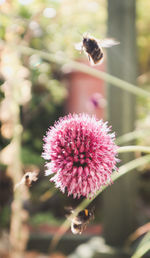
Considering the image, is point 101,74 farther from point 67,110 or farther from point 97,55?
point 67,110

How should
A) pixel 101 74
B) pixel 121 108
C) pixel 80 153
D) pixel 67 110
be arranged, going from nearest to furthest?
pixel 80 153 < pixel 101 74 < pixel 121 108 < pixel 67 110

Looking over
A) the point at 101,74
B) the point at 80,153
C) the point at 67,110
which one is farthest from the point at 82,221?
the point at 67,110

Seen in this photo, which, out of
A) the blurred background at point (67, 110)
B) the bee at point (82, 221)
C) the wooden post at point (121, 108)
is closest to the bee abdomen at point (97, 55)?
the bee at point (82, 221)

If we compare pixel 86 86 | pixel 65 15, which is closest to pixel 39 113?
pixel 86 86

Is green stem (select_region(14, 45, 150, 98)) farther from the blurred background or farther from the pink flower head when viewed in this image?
the blurred background

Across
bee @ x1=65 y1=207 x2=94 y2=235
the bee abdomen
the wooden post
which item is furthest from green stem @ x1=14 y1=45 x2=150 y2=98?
the wooden post

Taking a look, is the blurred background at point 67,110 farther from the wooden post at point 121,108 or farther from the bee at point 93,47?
the bee at point 93,47
